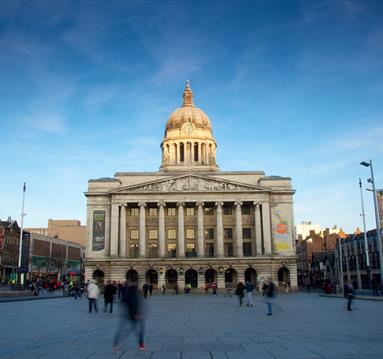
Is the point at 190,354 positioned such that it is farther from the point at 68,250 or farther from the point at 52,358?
the point at 68,250

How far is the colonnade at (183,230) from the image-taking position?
8125cm

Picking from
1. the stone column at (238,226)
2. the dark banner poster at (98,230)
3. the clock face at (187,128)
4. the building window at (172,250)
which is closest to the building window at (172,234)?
the building window at (172,250)

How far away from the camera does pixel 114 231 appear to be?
8194 cm

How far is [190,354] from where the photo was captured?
12.7 meters

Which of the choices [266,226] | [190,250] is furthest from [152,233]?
[266,226]

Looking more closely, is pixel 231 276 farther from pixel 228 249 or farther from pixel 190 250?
pixel 190 250

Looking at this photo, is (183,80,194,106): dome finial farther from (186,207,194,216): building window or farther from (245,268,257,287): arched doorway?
(245,268,257,287): arched doorway

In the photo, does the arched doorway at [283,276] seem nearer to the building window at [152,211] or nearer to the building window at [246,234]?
the building window at [246,234]

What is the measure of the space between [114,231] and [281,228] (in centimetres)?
2865

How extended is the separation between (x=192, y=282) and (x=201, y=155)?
31.8 metres

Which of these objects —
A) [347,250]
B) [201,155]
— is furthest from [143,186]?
[347,250]

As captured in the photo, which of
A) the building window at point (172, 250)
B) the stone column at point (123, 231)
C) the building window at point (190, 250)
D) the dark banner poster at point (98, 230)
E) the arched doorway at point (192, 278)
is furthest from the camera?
the building window at point (172, 250)

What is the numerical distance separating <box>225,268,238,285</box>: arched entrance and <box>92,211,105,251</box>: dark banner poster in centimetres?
2185

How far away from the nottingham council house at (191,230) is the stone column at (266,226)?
0.06 feet
